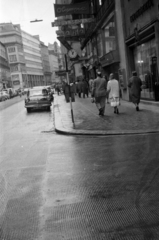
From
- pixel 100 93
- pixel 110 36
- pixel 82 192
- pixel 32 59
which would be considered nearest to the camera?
pixel 82 192

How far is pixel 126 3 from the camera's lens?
1844cm

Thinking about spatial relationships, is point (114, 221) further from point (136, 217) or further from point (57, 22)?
point (57, 22)

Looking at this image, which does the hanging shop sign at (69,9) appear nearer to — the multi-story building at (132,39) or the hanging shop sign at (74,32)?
the multi-story building at (132,39)

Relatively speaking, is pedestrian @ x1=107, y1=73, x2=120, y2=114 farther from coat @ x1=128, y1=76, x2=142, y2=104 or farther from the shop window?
the shop window

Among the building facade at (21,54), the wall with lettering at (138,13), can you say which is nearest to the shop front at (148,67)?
the wall with lettering at (138,13)

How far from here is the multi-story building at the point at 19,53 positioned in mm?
130000

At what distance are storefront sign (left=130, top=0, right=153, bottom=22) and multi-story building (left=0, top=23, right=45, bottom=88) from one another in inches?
4487

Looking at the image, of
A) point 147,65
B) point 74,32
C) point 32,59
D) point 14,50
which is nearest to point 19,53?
point 14,50

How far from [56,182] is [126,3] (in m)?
15.3

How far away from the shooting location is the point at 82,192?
4.75 meters

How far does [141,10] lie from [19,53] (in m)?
122

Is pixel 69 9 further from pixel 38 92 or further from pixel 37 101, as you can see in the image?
pixel 37 101

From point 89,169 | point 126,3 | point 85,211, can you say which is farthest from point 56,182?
point 126,3

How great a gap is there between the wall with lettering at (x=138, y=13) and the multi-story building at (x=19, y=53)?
370ft
